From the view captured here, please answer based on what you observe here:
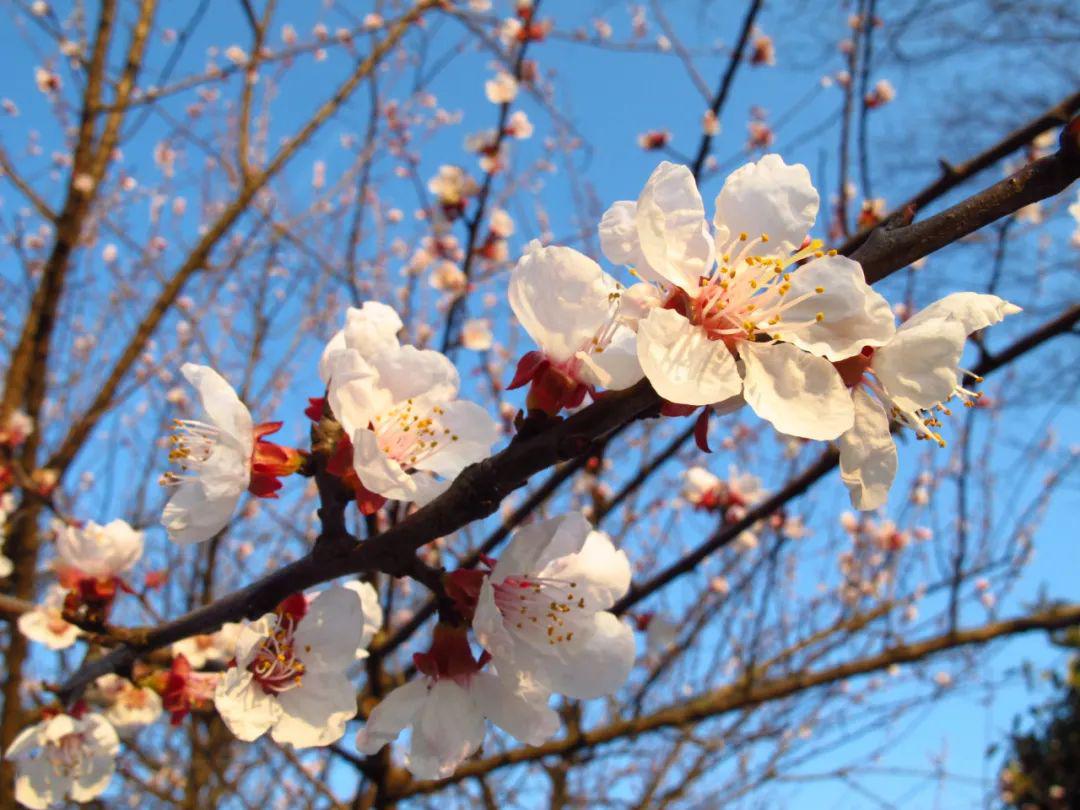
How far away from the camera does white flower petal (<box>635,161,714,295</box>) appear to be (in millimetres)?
836

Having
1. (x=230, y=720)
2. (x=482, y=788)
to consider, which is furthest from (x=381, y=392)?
(x=482, y=788)

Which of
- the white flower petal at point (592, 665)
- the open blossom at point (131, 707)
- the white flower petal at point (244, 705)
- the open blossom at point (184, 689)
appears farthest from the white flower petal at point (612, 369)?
the open blossom at point (131, 707)

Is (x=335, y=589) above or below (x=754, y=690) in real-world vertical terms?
below

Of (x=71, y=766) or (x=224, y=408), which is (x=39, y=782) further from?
(x=224, y=408)

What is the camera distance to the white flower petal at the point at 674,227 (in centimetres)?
84

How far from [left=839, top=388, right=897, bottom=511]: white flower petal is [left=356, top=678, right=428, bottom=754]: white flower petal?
0.57 m

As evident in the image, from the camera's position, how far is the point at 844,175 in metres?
2.67

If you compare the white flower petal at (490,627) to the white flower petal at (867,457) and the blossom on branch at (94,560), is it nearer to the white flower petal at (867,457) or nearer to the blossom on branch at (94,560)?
the white flower petal at (867,457)

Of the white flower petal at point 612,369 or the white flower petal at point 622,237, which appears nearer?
the white flower petal at point 612,369

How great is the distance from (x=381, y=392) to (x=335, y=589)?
1.01 feet

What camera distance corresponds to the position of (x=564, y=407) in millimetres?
840

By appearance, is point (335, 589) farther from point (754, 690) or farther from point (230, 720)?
point (754, 690)

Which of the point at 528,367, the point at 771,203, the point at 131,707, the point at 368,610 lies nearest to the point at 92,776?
the point at 131,707

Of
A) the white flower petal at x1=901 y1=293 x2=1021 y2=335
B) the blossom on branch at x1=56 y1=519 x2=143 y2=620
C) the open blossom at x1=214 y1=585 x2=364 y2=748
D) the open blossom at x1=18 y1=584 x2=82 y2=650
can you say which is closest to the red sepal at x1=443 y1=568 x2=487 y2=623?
the open blossom at x1=214 y1=585 x2=364 y2=748
